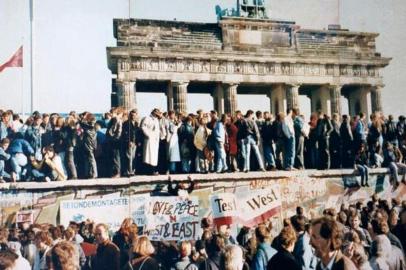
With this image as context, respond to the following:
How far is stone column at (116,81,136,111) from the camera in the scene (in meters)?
13.2

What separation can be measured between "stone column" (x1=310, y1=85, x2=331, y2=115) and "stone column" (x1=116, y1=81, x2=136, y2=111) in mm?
5166

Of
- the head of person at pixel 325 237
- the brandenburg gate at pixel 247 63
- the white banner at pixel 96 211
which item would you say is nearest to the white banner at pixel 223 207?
the white banner at pixel 96 211

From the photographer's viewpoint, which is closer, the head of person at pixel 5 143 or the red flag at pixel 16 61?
the red flag at pixel 16 61

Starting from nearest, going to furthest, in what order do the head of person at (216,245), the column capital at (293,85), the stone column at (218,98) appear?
the head of person at (216,245), the column capital at (293,85), the stone column at (218,98)

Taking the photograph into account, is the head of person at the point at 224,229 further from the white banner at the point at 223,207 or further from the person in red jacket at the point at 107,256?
the person in red jacket at the point at 107,256

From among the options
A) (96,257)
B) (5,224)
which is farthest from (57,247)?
(5,224)

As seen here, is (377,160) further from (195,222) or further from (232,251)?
(232,251)

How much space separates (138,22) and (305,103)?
7490mm

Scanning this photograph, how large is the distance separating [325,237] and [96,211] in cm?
511

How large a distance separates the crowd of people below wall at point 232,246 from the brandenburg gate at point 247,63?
4132 mm

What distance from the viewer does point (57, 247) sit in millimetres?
4828

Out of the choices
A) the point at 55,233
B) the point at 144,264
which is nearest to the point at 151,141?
the point at 55,233

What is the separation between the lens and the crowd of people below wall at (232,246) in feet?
15.4

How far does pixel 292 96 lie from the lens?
564 inches
